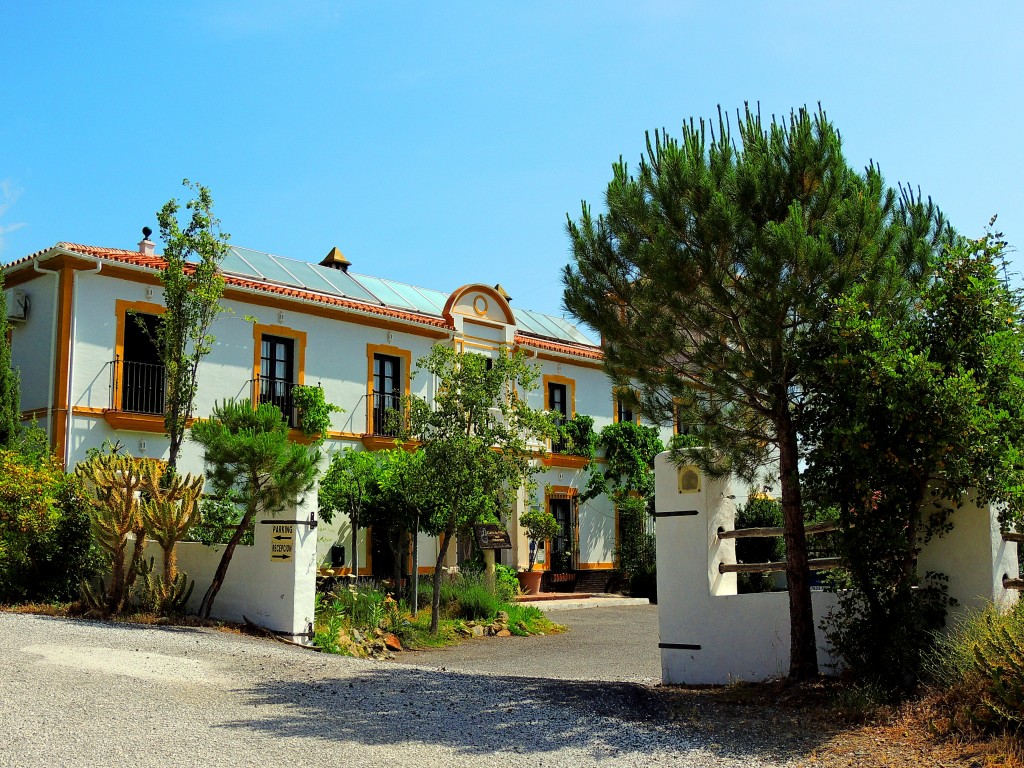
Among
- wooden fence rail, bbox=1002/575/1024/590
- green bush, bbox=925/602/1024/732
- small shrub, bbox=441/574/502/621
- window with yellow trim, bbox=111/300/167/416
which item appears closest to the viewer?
green bush, bbox=925/602/1024/732

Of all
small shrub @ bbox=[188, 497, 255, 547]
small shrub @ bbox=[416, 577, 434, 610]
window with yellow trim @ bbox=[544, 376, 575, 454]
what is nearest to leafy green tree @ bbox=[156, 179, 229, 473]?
small shrub @ bbox=[188, 497, 255, 547]

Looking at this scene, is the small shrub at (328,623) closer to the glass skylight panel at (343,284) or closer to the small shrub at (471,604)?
the small shrub at (471,604)

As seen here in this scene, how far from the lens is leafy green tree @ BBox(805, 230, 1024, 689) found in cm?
705

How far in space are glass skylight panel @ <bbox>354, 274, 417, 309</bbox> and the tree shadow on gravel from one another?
53.0 feet

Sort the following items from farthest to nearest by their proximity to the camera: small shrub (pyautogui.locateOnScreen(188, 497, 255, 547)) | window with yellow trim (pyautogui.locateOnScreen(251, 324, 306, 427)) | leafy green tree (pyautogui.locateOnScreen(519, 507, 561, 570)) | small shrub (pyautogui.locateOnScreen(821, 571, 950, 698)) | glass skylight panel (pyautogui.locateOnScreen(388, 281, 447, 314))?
glass skylight panel (pyautogui.locateOnScreen(388, 281, 447, 314))
leafy green tree (pyautogui.locateOnScreen(519, 507, 561, 570))
window with yellow trim (pyautogui.locateOnScreen(251, 324, 306, 427))
small shrub (pyautogui.locateOnScreen(188, 497, 255, 547))
small shrub (pyautogui.locateOnScreen(821, 571, 950, 698))

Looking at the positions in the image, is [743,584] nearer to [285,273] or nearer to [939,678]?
[285,273]

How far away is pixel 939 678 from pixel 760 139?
453cm

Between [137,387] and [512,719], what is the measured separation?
13.4m

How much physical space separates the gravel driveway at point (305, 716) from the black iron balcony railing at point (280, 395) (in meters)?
10.5

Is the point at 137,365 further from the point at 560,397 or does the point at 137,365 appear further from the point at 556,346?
the point at 560,397

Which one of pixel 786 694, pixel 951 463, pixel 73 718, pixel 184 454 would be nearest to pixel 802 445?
pixel 951 463

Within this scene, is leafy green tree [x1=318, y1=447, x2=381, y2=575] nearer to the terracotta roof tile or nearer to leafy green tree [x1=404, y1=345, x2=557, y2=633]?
leafy green tree [x1=404, y1=345, x2=557, y2=633]

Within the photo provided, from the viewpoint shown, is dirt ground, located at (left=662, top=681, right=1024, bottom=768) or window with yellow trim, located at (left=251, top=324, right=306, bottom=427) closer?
dirt ground, located at (left=662, top=681, right=1024, bottom=768)

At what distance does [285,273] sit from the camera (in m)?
22.9
